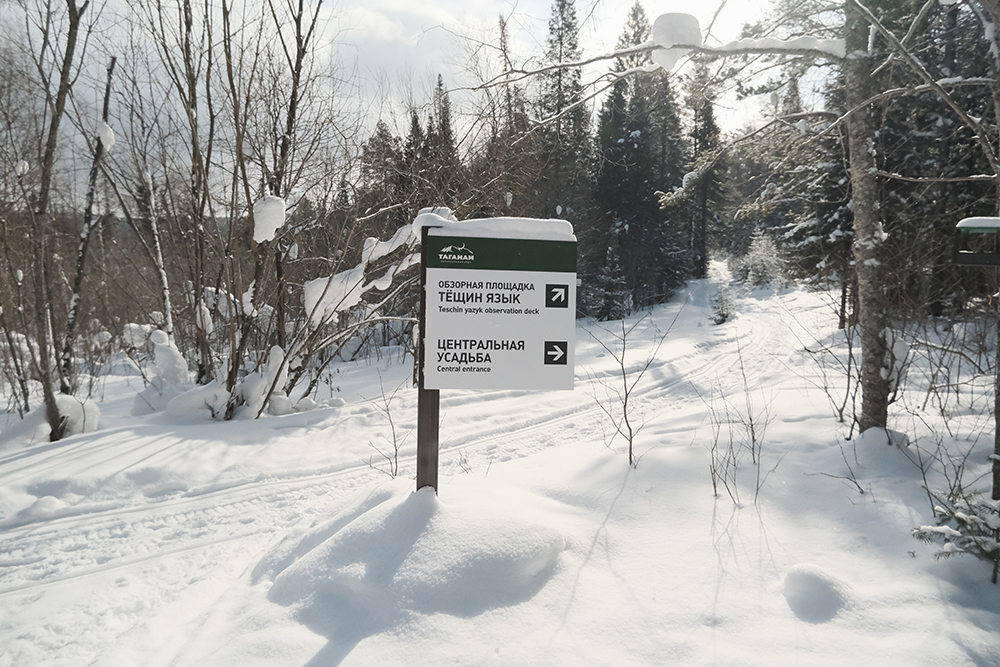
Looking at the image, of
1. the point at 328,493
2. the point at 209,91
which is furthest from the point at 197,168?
the point at 328,493

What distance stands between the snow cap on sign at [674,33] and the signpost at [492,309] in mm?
1440

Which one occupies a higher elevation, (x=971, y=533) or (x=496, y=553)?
(x=971, y=533)

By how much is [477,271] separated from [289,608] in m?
1.71

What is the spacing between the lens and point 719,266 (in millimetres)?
39438

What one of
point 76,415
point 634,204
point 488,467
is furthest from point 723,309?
point 76,415

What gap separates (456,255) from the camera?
2.48m

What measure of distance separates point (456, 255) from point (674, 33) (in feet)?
6.56

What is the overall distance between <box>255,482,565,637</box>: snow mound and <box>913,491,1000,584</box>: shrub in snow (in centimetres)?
163

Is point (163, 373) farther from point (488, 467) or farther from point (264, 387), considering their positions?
point (488, 467)

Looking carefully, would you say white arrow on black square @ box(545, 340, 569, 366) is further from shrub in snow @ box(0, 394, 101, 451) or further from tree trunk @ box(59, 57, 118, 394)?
tree trunk @ box(59, 57, 118, 394)

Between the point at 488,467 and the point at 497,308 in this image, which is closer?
the point at 497,308

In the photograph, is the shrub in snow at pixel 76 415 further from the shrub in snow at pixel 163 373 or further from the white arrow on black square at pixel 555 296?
the white arrow on black square at pixel 555 296

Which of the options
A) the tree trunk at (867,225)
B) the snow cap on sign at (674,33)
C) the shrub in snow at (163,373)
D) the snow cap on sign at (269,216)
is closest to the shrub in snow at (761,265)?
the tree trunk at (867,225)

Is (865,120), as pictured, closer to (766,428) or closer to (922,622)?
(766,428)
